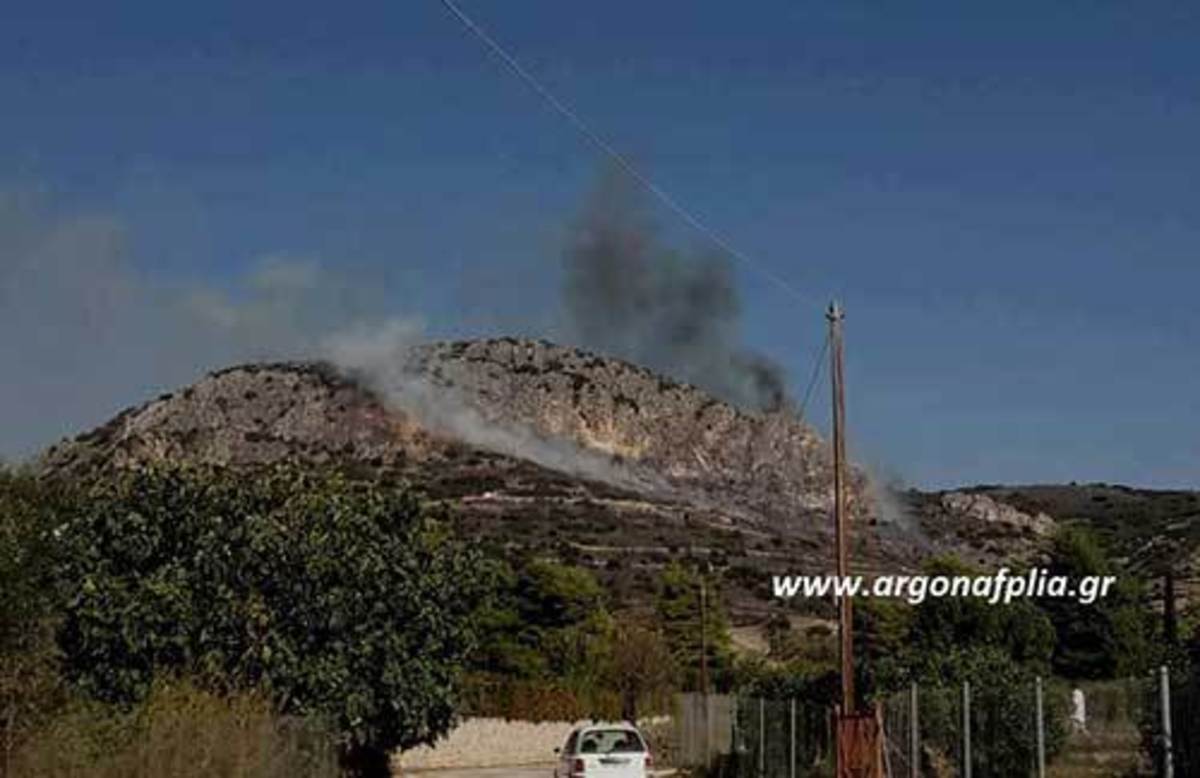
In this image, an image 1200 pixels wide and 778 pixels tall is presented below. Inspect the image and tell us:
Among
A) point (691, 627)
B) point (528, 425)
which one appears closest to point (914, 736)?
point (691, 627)

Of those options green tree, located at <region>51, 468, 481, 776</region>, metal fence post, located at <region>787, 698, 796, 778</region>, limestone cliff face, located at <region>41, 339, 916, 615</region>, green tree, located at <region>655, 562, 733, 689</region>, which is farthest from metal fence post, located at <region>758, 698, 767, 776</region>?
limestone cliff face, located at <region>41, 339, 916, 615</region>

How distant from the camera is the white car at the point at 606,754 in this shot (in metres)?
32.1

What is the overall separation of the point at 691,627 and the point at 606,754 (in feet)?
138

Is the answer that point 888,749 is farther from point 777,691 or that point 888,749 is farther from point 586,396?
point 586,396

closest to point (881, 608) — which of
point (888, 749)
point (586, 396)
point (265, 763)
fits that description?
point (888, 749)

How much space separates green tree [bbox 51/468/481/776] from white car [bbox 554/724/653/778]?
5.50 m

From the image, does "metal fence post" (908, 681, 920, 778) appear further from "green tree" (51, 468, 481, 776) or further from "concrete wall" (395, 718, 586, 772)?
"concrete wall" (395, 718, 586, 772)

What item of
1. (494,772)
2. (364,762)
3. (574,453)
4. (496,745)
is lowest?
(494,772)

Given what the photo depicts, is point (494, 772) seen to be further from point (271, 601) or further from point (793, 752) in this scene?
point (793, 752)

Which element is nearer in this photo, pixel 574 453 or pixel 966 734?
pixel 966 734

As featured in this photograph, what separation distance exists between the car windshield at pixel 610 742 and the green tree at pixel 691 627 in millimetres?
31419

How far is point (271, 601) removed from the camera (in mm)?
36750

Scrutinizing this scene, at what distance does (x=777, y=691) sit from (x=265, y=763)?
24965 mm

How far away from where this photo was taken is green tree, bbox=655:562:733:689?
68.0 metres
